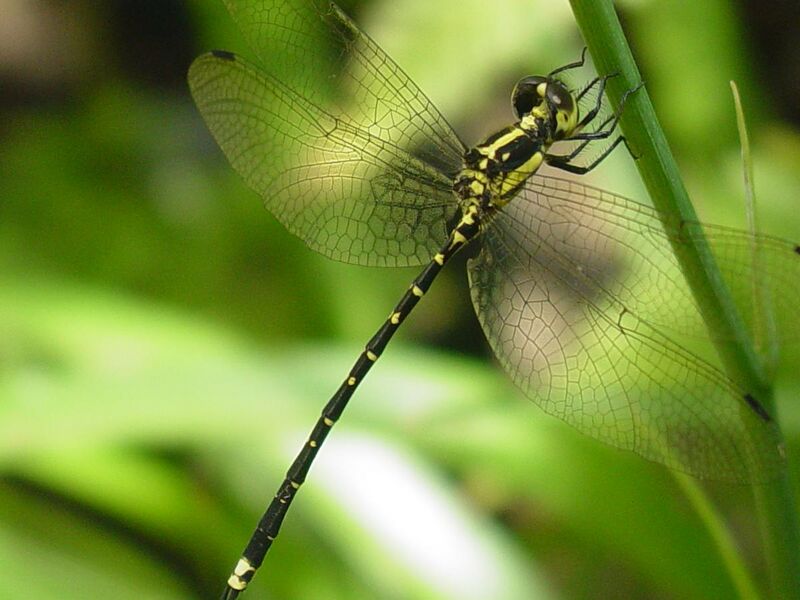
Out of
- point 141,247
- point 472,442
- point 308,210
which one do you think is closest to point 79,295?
point 141,247

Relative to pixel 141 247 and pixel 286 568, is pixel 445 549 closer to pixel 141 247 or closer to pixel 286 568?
pixel 286 568

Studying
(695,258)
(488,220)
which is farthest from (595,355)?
(695,258)

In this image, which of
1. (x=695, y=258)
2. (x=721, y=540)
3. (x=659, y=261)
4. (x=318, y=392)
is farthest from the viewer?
(x=318, y=392)

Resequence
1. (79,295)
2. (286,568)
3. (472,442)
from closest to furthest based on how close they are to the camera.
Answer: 1. (472,442)
2. (286,568)
3. (79,295)

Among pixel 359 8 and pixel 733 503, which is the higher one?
pixel 359 8

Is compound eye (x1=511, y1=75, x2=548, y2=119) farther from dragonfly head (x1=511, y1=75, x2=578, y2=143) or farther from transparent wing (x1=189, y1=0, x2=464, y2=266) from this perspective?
transparent wing (x1=189, y1=0, x2=464, y2=266)

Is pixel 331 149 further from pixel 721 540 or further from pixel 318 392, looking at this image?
pixel 721 540

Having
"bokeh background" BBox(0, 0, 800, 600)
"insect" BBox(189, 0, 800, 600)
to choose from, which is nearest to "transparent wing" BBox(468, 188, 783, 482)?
"insect" BBox(189, 0, 800, 600)
